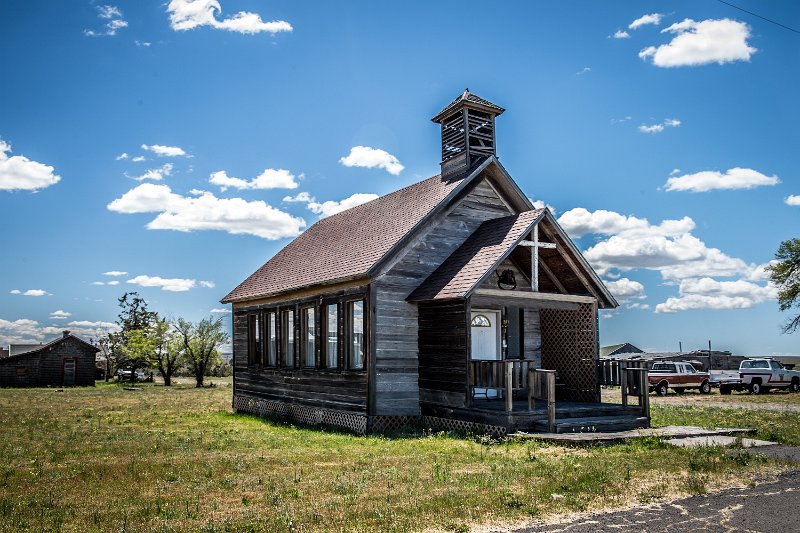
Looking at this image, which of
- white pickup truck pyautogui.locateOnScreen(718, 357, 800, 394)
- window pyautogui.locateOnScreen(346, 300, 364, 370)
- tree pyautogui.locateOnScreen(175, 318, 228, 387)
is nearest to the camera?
window pyautogui.locateOnScreen(346, 300, 364, 370)

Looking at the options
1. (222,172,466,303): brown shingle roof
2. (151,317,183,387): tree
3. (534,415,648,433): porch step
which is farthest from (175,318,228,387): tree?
(534,415,648,433): porch step

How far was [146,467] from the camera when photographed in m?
12.6

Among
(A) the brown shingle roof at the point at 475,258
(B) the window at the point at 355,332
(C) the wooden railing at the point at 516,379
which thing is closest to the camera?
(C) the wooden railing at the point at 516,379

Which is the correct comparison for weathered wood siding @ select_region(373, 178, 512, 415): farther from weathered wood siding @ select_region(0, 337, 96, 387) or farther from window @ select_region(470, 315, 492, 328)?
weathered wood siding @ select_region(0, 337, 96, 387)

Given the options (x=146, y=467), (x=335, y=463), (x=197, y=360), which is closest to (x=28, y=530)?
(x=146, y=467)

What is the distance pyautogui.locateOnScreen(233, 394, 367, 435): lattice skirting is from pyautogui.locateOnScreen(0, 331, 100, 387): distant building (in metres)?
34.8

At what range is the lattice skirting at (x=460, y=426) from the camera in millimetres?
15227

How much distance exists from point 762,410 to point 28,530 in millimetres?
22150

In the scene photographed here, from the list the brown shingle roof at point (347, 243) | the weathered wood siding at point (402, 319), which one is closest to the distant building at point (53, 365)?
the brown shingle roof at point (347, 243)

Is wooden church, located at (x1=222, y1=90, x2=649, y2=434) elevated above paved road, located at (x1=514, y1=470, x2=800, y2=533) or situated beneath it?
elevated above

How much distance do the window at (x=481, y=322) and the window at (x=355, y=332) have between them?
10.1ft

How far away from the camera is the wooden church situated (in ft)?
53.5

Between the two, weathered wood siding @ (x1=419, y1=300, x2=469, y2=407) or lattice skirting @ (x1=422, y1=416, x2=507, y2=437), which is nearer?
lattice skirting @ (x1=422, y1=416, x2=507, y2=437)

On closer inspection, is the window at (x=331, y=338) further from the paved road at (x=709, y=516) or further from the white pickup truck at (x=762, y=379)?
the white pickup truck at (x=762, y=379)
